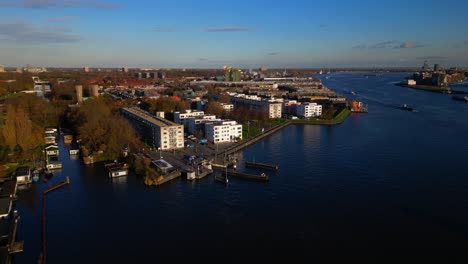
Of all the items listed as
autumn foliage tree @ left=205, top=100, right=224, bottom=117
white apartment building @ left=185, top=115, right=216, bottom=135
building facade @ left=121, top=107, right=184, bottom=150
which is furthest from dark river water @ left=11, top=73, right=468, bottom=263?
autumn foliage tree @ left=205, top=100, right=224, bottom=117

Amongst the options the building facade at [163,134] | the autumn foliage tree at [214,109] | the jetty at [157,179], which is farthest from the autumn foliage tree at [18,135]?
the autumn foliage tree at [214,109]

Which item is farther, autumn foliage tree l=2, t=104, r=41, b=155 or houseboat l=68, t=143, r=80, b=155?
houseboat l=68, t=143, r=80, b=155

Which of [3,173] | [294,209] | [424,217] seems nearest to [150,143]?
[3,173]

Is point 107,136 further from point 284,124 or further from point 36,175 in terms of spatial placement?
point 284,124

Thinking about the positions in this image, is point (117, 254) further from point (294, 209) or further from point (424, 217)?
point (424, 217)

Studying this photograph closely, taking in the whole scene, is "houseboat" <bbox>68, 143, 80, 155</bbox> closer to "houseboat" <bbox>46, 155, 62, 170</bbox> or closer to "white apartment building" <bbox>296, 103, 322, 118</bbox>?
"houseboat" <bbox>46, 155, 62, 170</bbox>

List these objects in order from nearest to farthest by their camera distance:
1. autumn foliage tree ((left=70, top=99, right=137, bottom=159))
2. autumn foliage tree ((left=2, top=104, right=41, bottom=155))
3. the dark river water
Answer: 1. the dark river water
2. autumn foliage tree ((left=2, top=104, right=41, bottom=155))
3. autumn foliage tree ((left=70, top=99, right=137, bottom=159))
